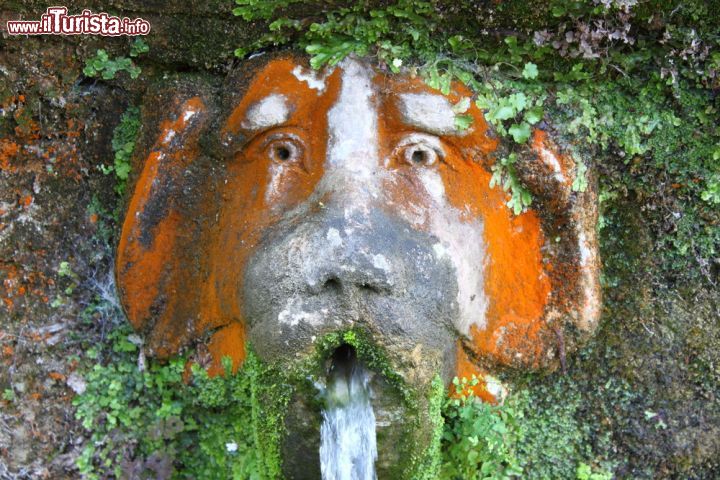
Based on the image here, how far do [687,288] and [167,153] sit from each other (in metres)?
1.94

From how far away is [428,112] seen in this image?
8.17ft

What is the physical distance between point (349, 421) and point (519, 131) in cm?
111

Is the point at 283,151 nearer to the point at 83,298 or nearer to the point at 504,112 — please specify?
the point at 504,112

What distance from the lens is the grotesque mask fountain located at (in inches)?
89.9

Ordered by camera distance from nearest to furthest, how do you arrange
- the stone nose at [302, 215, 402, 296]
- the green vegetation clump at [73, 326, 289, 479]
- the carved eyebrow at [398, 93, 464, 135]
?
the stone nose at [302, 215, 402, 296] → the carved eyebrow at [398, 93, 464, 135] → the green vegetation clump at [73, 326, 289, 479]

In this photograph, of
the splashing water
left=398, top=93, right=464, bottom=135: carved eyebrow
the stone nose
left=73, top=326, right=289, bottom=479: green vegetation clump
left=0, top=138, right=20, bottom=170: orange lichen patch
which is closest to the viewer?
the stone nose

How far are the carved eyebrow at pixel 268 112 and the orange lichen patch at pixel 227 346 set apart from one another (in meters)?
0.69

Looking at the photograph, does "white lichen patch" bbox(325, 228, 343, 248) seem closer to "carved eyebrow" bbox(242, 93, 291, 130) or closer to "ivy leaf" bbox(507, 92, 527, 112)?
"carved eyebrow" bbox(242, 93, 291, 130)

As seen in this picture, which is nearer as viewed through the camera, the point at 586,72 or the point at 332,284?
the point at 332,284

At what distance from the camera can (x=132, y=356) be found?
307cm

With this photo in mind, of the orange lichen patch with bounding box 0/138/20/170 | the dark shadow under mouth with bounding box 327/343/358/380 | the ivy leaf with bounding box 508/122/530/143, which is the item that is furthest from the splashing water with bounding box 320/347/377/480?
the orange lichen patch with bounding box 0/138/20/170

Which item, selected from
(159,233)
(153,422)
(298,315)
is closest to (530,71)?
(298,315)

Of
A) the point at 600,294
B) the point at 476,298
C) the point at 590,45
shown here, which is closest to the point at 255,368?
the point at 476,298

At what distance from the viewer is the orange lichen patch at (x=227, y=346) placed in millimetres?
2676
